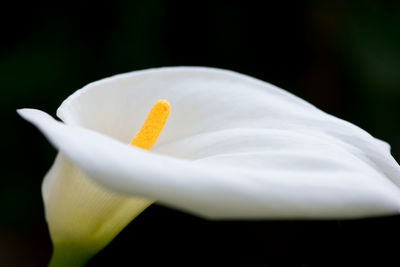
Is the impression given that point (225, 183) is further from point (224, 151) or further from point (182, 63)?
point (182, 63)

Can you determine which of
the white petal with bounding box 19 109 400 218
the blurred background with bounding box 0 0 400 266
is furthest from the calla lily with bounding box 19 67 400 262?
the blurred background with bounding box 0 0 400 266

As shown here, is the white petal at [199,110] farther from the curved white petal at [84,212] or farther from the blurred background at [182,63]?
the blurred background at [182,63]

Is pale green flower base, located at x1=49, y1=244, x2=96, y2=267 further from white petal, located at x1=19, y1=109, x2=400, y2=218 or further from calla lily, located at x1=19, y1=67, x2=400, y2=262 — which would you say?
white petal, located at x1=19, y1=109, x2=400, y2=218

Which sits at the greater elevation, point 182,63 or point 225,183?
point 225,183

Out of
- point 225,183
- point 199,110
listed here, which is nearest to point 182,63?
point 199,110

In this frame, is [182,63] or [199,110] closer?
[199,110]

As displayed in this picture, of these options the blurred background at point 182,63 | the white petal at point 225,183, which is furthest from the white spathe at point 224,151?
the blurred background at point 182,63

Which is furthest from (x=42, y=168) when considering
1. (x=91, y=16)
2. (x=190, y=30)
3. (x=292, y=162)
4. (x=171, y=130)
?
(x=292, y=162)
